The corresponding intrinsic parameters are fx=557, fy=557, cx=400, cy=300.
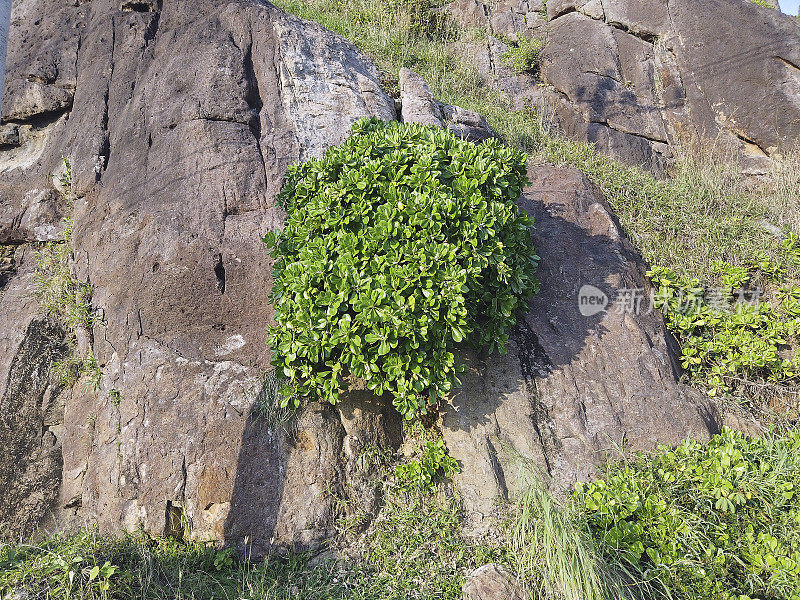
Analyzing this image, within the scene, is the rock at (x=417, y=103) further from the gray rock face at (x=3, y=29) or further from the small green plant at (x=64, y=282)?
the gray rock face at (x=3, y=29)

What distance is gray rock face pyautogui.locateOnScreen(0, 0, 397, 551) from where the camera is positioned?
3596 mm

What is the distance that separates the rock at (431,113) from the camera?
5.69m

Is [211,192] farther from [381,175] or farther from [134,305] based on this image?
[381,175]

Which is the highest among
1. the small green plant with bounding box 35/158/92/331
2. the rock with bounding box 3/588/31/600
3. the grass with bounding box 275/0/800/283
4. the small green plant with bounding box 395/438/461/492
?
the grass with bounding box 275/0/800/283

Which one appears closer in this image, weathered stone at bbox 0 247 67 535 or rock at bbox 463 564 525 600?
rock at bbox 463 564 525 600

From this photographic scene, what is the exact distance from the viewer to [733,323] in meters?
4.58

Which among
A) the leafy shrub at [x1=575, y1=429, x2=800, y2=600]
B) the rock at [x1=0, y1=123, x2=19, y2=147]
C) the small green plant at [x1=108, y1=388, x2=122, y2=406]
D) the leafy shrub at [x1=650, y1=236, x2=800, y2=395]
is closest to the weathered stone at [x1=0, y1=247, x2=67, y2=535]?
the small green plant at [x1=108, y1=388, x2=122, y2=406]

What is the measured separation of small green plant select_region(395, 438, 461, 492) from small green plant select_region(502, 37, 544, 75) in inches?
249

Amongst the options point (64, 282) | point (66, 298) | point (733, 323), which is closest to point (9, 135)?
point (64, 282)

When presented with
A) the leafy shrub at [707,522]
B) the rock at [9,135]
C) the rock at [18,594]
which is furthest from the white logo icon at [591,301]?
the rock at [9,135]

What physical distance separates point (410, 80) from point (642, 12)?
461cm

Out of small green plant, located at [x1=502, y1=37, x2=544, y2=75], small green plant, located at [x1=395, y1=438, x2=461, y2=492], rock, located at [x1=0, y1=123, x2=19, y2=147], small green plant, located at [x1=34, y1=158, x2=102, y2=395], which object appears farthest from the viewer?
small green plant, located at [x1=502, y1=37, x2=544, y2=75]

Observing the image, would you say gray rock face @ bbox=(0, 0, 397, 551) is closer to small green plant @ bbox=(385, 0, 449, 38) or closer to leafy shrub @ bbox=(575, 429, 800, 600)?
leafy shrub @ bbox=(575, 429, 800, 600)

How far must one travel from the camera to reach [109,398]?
3943 millimetres
